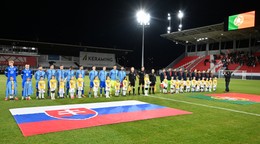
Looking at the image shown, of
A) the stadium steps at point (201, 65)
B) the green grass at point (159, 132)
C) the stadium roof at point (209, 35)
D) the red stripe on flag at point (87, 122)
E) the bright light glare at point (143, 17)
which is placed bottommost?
the green grass at point (159, 132)

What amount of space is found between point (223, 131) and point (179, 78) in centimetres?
1084

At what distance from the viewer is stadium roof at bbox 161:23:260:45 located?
4089cm

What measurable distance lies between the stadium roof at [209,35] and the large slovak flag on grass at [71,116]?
3558 centimetres

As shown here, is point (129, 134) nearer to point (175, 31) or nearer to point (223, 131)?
point (223, 131)

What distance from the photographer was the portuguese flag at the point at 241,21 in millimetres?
34125

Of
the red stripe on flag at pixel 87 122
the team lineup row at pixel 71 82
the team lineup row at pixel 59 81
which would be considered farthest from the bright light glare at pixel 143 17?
the red stripe on flag at pixel 87 122

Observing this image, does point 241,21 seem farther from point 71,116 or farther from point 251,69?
point 71,116

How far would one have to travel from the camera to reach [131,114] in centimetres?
868

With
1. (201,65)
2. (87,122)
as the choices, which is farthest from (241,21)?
(87,122)

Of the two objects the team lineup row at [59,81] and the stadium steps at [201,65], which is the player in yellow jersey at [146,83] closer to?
the team lineup row at [59,81]

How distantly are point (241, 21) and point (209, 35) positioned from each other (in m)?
11.3

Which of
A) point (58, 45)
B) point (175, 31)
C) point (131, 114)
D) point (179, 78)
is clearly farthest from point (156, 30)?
point (131, 114)

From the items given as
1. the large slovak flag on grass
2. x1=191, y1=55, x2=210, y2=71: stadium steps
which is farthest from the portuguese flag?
the large slovak flag on grass

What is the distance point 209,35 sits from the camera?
152 feet
